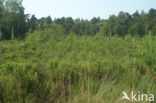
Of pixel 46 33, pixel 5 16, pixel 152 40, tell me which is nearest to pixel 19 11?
pixel 5 16

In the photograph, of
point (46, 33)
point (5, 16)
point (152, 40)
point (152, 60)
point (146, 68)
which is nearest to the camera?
point (146, 68)

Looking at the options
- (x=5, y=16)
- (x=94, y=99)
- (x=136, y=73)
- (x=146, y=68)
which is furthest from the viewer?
(x=5, y=16)

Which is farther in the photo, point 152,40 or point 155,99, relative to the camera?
point 152,40

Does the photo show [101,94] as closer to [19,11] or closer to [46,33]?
[46,33]

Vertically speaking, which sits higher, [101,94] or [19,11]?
[19,11]

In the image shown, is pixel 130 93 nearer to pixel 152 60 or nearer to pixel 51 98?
pixel 51 98

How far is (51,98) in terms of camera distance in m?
2.31

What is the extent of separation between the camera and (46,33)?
900 centimetres

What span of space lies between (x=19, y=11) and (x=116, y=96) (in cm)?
3205

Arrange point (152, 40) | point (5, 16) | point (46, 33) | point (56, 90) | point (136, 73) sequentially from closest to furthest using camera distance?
point (56, 90)
point (136, 73)
point (152, 40)
point (46, 33)
point (5, 16)

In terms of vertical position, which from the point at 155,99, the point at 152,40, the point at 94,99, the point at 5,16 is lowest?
the point at 155,99

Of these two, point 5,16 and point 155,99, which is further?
point 5,16

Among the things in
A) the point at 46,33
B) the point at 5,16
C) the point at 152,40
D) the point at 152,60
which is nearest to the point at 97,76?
the point at 152,60

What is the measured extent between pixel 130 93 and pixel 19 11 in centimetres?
3207
